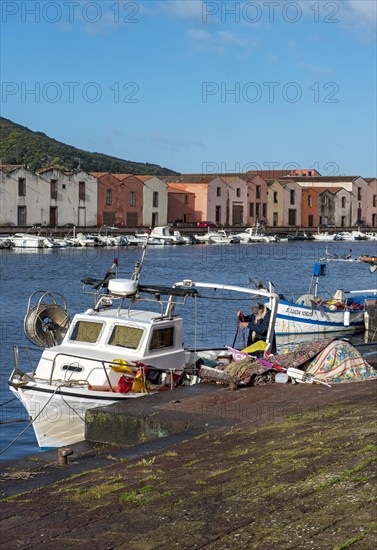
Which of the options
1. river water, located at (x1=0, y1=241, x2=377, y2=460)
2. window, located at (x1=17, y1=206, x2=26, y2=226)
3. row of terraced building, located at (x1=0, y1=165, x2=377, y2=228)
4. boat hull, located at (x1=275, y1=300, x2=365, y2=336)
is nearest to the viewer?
river water, located at (x1=0, y1=241, x2=377, y2=460)

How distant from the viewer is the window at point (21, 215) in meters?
95.2

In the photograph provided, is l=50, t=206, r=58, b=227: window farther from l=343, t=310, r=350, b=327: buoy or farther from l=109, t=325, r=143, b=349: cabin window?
l=109, t=325, r=143, b=349: cabin window

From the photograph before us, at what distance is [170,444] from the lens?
11875mm

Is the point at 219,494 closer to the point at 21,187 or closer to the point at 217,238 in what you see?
the point at 21,187

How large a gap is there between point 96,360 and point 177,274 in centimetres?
5197

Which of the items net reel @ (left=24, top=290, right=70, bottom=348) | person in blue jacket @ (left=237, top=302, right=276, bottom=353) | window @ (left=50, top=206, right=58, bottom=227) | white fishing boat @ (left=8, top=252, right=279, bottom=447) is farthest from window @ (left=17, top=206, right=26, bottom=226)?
person in blue jacket @ (left=237, top=302, right=276, bottom=353)

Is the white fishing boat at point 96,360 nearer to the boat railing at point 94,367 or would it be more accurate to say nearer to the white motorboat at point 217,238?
the boat railing at point 94,367

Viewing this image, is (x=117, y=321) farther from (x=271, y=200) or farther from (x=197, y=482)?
(x=271, y=200)

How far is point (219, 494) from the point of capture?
8.89m

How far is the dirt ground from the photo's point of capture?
759 cm

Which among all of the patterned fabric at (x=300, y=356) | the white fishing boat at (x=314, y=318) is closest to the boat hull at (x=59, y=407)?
the patterned fabric at (x=300, y=356)

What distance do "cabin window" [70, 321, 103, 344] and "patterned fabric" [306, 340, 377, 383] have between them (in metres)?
3.76

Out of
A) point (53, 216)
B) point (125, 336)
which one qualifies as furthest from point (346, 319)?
point (53, 216)

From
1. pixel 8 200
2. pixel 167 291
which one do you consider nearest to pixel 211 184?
pixel 8 200
